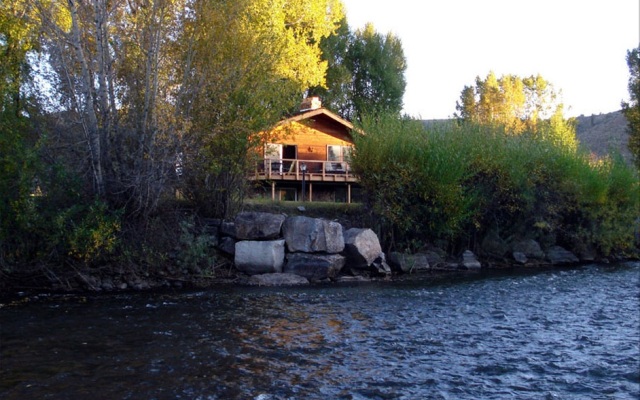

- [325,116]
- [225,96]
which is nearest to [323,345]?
[225,96]

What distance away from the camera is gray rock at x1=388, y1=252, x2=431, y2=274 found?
760 inches

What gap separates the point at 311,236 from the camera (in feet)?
58.3

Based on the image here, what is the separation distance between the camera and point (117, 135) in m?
15.8

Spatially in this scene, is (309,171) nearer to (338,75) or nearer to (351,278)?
(351,278)

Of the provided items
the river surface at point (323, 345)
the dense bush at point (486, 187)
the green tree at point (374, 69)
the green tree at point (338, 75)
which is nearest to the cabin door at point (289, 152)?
the green tree at point (338, 75)

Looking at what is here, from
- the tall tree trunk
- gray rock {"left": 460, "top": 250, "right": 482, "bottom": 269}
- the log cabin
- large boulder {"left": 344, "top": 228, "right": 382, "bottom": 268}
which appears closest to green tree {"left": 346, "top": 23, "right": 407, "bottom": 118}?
the log cabin

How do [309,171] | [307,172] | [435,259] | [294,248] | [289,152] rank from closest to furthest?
[294,248] → [435,259] → [307,172] → [309,171] → [289,152]

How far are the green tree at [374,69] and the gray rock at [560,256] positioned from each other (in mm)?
24663

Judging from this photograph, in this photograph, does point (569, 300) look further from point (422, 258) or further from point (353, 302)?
point (422, 258)

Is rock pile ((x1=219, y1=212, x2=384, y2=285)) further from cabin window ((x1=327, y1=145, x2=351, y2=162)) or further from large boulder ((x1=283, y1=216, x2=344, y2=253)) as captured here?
cabin window ((x1=327, y1=145, x2=351, y2=162))

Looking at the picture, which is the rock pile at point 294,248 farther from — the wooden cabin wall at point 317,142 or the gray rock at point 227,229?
the wooden cabin wall at point 317,142

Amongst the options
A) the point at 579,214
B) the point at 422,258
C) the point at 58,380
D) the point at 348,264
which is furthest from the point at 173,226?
the point at 579,214

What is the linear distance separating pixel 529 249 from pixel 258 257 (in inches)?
447

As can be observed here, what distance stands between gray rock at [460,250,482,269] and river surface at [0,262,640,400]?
524 centimetres
